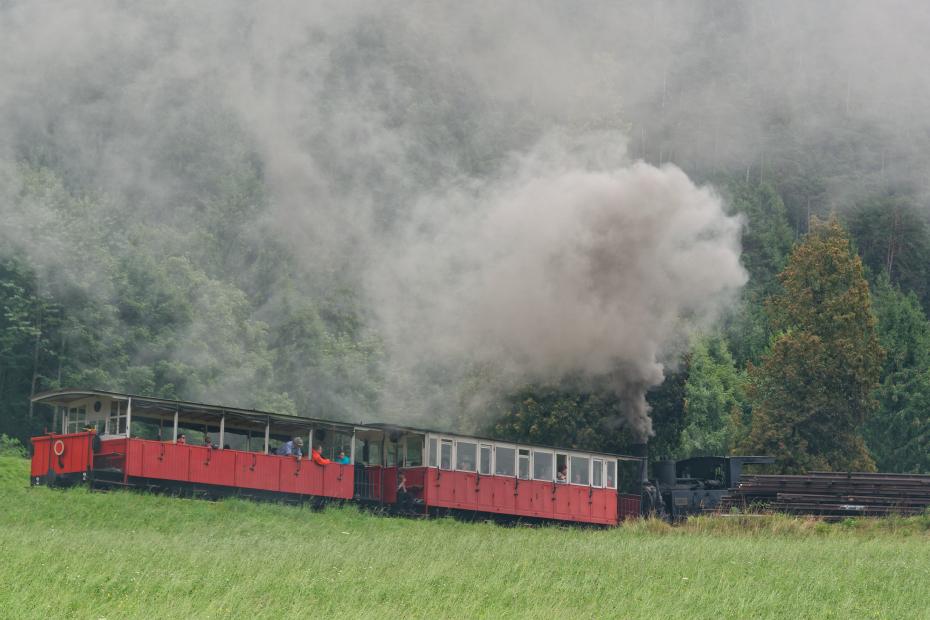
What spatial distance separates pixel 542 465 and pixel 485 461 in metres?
2.02

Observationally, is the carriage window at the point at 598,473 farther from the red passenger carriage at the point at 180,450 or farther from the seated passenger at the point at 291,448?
the seated passenger at the point at 291,448

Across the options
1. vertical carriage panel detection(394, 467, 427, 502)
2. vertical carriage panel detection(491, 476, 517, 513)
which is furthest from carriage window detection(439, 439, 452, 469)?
vertical carriage panel detection(491, 476, 517, 513)

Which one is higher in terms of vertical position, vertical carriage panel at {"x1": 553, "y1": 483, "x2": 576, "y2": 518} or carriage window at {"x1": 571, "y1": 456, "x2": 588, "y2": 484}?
carriage window at {"x1": 571, "y1": 456, "x2": 588, "y2": 484}

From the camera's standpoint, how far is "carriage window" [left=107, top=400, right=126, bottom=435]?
32.6 m

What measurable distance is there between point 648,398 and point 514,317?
705cm

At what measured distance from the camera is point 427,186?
329 feet

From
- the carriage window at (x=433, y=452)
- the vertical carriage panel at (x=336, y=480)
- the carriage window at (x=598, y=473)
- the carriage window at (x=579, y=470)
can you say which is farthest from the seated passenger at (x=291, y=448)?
the carriage window at (x=598, y=473)

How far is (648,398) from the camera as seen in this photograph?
50.5 m

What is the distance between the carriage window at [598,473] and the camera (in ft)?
132

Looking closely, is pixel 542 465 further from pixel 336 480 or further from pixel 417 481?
pixel 336 480

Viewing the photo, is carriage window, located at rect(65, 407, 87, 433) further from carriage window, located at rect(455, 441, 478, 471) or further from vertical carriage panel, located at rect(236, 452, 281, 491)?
carriage window, located at rect(455, 441, 478, 471)

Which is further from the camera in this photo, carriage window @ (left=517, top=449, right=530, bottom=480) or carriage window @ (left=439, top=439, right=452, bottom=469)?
carriage window @ (left=517, top=449, right=530, bottom=480)

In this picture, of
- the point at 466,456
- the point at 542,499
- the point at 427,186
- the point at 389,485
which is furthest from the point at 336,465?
the point at 427,186

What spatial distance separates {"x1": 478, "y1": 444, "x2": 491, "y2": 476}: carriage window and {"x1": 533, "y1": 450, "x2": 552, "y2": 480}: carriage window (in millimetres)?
1590
